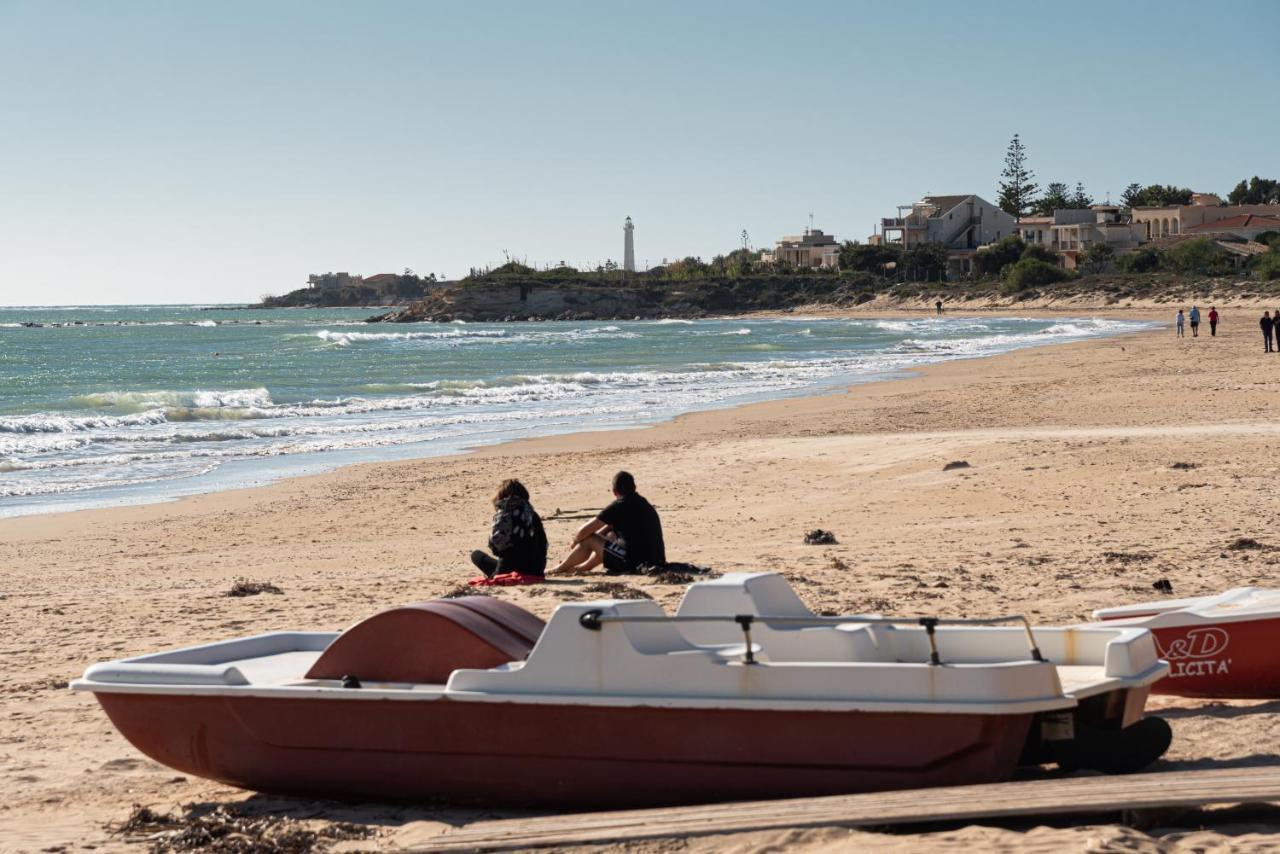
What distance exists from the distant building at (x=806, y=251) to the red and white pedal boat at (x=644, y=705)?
144704 millimetres

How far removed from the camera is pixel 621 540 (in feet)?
34.9

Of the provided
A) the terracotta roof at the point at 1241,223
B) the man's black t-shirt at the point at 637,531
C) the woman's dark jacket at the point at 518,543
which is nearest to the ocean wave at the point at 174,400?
the woman's dark jacket at the point at 518,543

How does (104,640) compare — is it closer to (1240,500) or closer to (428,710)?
(428,710)

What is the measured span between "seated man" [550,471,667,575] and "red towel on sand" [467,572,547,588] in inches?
A: 15.3

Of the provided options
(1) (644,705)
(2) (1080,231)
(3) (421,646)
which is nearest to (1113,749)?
(1) (644,705)

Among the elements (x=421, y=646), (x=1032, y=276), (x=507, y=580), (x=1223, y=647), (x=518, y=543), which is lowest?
(x=507, y=580)

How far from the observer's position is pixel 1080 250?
122875mm

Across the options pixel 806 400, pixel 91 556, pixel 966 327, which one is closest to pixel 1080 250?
pixel 966 327

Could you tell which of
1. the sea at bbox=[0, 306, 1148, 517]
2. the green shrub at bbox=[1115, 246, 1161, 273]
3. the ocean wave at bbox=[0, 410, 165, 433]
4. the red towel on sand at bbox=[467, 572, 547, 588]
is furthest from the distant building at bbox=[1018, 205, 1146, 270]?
the red towel on sand at bbox=[467, 572, 547, 588]

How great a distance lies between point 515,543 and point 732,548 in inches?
92.6

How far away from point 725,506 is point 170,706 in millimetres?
9051

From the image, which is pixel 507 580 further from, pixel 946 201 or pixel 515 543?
pixel 946 201

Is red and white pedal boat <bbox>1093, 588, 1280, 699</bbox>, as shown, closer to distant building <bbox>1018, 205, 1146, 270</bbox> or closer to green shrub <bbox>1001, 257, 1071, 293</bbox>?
green shrub <bbox>1001, 257, 1071, 293</bbox>

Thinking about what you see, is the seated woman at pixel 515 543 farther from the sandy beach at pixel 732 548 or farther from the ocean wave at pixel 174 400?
the ocean wave at pixel 174 400
